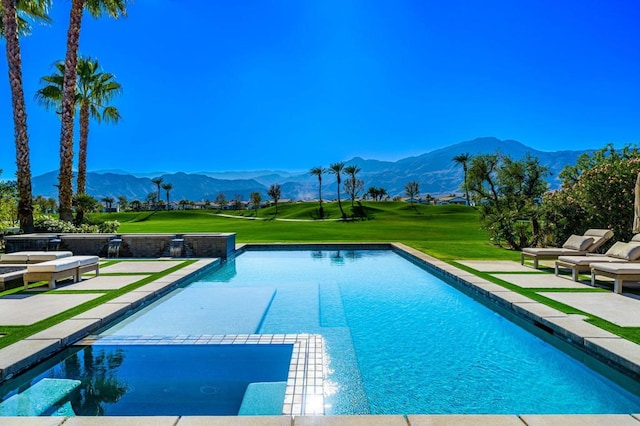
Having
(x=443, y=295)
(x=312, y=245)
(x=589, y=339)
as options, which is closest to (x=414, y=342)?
(x=589, y=339)

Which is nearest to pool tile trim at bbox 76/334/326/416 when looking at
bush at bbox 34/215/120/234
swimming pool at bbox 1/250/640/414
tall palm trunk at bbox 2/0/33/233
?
swimming pool at bbox 1/250/640/414

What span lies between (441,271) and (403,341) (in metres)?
4.52

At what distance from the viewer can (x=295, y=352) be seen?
410 centimetres

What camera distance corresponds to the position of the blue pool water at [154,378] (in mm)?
3105

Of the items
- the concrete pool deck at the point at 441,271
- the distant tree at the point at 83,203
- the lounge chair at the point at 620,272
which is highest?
the distant tree at the point at 83,203

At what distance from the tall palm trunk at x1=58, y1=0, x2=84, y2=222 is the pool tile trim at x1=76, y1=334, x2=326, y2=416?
12487 millimetres

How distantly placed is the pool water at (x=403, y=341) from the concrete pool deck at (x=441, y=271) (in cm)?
29

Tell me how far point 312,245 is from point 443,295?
27.3 feet

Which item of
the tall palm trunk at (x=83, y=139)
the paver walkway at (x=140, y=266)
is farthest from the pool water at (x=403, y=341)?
the tall palm trunk at (x=83, y=139)

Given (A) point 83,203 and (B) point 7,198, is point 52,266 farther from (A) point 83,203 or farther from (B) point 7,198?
(A) point 83,203

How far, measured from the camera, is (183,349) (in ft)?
13.9

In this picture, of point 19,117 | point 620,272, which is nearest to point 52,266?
point 19,117

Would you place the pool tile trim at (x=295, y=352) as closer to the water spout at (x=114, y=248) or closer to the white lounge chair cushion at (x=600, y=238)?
the white lounge chair cushion at (x=600, y=238)

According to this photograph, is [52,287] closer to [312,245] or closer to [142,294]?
[142,294]
